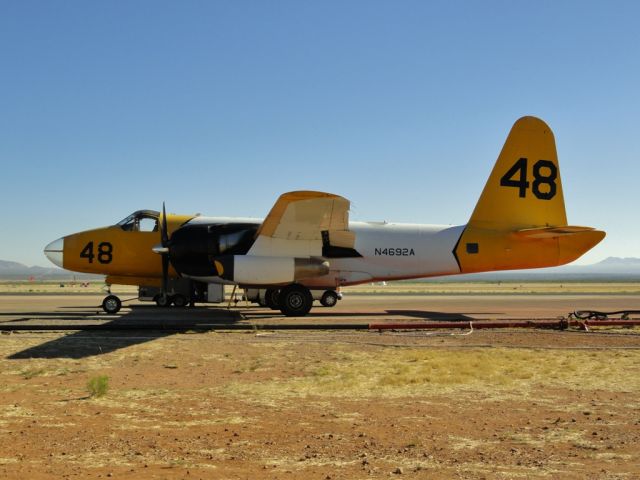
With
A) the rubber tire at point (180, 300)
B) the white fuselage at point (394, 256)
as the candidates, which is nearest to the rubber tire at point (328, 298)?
the white fuselage at point (394, 256)

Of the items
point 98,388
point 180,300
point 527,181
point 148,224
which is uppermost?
point 527,181

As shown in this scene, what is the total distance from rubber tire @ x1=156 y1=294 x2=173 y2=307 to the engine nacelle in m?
8.96

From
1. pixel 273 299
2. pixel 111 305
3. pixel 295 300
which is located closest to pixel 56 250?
pixel 111 305

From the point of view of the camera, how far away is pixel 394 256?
78.0ft

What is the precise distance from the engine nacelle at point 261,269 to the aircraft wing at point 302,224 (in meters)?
0.56

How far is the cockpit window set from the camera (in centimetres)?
2352

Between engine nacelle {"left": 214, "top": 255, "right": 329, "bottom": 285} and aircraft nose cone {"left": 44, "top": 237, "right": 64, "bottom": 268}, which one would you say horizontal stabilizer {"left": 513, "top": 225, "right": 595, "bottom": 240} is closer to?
engine nacelle {"left": 214, "top": 255, "right": 329, "bottom": 285}

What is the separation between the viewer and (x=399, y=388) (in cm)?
884

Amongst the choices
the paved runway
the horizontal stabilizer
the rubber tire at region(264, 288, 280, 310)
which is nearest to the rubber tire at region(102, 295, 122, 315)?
the paved runway

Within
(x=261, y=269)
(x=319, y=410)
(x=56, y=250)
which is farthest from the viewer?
(x=56, y=250)

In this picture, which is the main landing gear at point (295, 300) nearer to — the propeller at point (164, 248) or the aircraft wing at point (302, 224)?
the aircraft wing at point (302, 224)

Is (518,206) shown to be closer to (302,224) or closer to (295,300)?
(302,224)

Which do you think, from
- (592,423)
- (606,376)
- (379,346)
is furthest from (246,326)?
(592,423)

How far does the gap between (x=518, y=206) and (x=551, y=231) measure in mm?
1805
